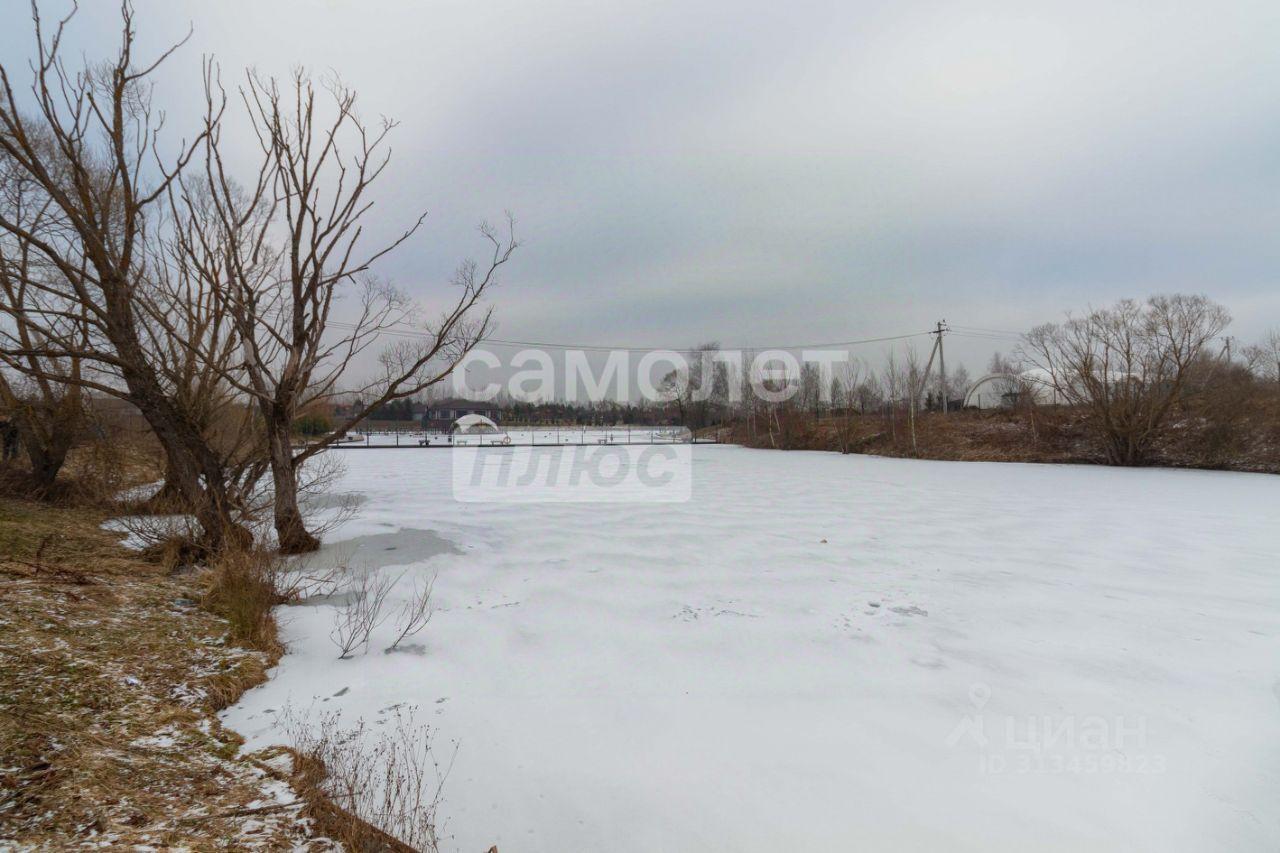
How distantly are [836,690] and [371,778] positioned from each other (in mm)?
2951

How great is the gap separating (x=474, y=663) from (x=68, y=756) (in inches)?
89.2

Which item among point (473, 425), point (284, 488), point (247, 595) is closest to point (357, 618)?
point (247, 595)

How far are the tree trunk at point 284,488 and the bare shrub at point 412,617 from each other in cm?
241

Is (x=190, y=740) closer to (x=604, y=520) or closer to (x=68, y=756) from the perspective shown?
(x=68, y=756)

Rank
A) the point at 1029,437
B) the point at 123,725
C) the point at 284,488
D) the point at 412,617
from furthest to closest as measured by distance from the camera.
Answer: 1. the point at 1029,437
2. the point at 284,488
3. the point at 412,617
4. the point at 123,725

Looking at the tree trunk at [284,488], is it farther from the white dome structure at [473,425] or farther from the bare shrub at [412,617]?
the white dome structure at [473,425]

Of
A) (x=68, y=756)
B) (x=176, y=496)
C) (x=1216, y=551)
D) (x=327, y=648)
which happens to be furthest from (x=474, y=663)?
(x=1216, y=551)

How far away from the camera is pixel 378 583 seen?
6.27 metres

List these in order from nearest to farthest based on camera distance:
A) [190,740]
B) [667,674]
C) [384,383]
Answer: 1. [190,740]
2. [667,674]
3. [384,383]

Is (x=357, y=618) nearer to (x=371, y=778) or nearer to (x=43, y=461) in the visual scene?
(x=371, y=778)

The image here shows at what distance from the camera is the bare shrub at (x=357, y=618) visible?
4.59 metres

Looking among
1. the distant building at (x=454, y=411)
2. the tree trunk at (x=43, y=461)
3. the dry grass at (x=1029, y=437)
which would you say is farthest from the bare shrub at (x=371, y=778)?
the distant building at (x=454, y=411)

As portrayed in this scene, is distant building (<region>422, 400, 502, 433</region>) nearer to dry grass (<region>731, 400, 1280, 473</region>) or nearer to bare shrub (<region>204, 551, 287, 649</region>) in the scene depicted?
dry grass (<region>731, 400, 1280, 473</region>)

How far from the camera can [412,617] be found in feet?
17.3
